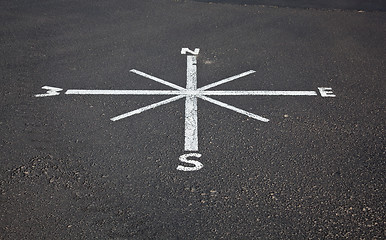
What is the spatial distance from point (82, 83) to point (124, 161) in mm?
2339

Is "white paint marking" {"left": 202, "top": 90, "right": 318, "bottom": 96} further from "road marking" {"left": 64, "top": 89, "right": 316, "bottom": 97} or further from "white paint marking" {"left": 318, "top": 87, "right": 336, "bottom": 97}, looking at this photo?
"white paint marking" {"left": 318, "top": 87, "right": 336, "bottom": 97}

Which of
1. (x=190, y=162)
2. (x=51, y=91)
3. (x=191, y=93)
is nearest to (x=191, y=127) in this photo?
(x=190, y=162)

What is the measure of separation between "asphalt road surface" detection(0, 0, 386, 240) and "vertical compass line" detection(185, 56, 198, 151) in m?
0.03

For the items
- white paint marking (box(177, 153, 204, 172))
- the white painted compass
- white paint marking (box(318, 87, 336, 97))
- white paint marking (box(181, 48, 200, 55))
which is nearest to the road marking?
the white painted compass

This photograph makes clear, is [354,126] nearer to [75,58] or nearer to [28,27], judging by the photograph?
[75,58]

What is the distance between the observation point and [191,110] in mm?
6812

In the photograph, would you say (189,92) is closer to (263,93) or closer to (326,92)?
(263,93)

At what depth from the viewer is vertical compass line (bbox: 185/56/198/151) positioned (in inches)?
239

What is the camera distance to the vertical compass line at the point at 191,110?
6059 mm

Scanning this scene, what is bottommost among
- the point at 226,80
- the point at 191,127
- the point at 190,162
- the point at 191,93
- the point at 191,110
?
the point at 190,162

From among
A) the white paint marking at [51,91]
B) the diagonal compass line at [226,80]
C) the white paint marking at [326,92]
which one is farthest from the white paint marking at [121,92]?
the white paint marking at [326,92]

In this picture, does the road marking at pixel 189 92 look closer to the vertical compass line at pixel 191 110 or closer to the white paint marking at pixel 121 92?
Answer: the white paint marking at pixel 121 92

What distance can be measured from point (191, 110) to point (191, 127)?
50 centimetres

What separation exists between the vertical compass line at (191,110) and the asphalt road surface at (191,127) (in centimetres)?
3
